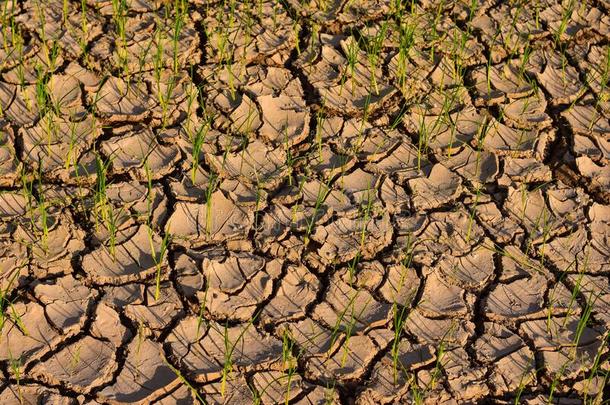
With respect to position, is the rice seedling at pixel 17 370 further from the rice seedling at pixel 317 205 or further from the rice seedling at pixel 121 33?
the rice seedling at pixel 121 33

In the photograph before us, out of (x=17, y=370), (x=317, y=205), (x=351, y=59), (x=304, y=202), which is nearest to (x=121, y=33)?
(x=351, y=59)

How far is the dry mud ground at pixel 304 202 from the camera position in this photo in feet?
10.2

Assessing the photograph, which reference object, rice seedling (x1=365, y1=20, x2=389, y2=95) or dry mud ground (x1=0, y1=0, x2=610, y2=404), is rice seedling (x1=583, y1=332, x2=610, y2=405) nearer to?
dry mud ground (x1=0, y1=0, x2=610, y2=404)

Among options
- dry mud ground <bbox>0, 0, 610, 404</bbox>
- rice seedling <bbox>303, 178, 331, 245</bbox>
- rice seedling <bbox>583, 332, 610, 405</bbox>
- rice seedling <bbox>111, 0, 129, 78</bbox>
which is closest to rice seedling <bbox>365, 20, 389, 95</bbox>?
dry mud ground <bbox>0, 0, 610, 404</bbox>

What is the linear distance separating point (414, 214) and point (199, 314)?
886mm

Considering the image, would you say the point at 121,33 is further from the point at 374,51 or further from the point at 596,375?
the point at 596,375

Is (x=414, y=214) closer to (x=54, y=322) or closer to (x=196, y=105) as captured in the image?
(x=196, y=105)

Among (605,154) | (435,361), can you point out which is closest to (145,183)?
(435,361)

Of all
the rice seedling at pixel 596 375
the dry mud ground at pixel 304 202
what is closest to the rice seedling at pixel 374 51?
the dry mud ground at pixel 304 202

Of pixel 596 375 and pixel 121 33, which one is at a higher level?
pixel 121 33

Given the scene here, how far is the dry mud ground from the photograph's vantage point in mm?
3096

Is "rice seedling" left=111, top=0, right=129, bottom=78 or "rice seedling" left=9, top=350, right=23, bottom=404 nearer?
"rice seedling" left=9, top=350, right=23, bottom=404

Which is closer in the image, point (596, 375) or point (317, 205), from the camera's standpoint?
point (596, 375)

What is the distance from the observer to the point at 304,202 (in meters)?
3.60
